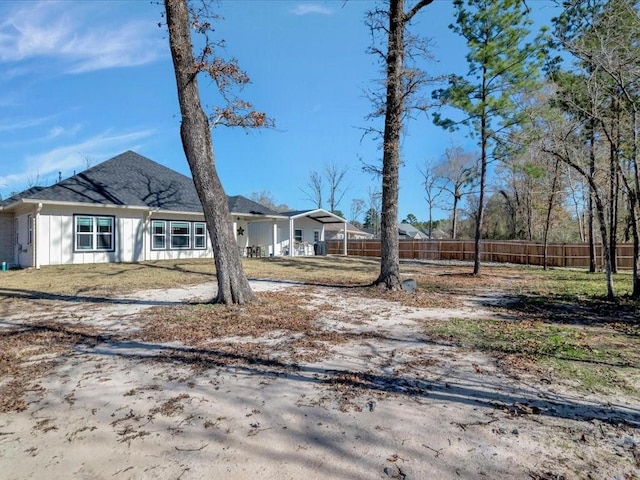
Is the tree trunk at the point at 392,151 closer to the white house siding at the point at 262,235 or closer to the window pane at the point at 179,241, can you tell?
the window pane at the point at 179,241

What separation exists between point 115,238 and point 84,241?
115 centimetres

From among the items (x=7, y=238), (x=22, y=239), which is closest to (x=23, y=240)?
(x=22, y=239)

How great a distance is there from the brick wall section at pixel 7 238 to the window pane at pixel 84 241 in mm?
4593

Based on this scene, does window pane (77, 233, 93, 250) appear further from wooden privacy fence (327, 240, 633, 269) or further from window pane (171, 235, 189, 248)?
wooden privacy fence (327, 240, 633, 269)

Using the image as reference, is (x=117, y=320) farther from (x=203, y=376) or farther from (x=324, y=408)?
(x=324, y=408)

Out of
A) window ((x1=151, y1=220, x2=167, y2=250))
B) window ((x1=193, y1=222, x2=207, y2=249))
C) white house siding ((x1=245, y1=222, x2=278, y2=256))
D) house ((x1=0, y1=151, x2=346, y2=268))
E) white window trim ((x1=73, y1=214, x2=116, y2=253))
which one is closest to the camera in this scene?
house ((x1=0, y1=151, x2=346, y2=268))

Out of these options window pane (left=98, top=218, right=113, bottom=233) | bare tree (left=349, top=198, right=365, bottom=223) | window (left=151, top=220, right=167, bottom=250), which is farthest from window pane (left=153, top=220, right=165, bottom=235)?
bare tree (left=349, top=198, right=365, bottom=223)

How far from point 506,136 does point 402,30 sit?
660 cm

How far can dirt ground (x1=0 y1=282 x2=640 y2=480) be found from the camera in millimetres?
2051

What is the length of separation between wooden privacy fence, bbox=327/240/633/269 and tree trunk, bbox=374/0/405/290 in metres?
15.9

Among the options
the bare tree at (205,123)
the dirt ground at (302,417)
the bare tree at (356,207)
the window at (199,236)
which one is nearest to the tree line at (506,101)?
the bare tree at (205,123)

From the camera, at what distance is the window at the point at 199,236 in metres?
18.4

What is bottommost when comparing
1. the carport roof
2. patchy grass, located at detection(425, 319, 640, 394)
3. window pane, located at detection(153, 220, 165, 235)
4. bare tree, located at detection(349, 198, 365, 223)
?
patchy grass, located at detection(425, 319, 640, 394)

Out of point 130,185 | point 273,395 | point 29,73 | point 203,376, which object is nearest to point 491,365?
point 273,395
